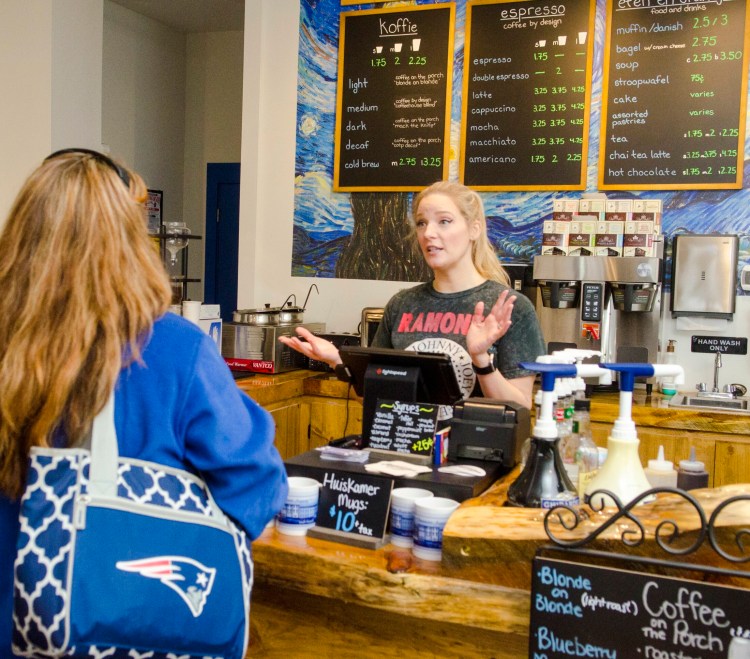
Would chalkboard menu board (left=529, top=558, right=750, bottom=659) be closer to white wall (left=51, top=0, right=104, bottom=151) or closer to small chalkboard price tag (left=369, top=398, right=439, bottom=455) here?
small chalkboard price tag (left=369, top=398, right=439, bottom=455)

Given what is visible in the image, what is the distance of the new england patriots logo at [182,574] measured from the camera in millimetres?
1170

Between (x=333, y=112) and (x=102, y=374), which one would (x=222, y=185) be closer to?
(x=333, y=112)

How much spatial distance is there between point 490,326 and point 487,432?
1.25ft

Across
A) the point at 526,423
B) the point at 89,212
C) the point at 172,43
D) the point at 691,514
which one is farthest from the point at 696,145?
the point at 172,43

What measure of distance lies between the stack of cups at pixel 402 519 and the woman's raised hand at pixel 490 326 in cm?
75

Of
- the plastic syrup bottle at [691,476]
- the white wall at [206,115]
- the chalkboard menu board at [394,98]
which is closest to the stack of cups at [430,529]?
the plastic syrup bottle at [691,476]

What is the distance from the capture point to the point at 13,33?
452 cm

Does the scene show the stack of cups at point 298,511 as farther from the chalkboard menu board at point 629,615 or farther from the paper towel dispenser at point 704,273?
the paper towel dispenser at point 704,273

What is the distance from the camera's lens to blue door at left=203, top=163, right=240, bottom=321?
627 cm

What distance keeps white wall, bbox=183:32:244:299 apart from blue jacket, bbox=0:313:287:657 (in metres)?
5.19

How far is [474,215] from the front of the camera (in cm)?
276

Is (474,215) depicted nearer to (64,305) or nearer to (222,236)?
(64,305)

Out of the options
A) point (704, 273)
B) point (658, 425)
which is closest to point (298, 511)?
point (658, 425)

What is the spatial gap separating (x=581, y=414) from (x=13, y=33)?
13.3ft
